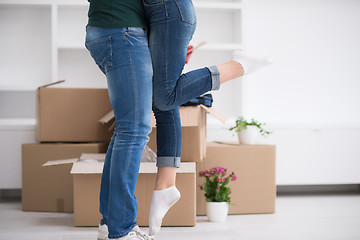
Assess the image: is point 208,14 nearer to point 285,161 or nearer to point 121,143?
point 285,161

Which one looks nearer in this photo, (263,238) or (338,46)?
(263,238)

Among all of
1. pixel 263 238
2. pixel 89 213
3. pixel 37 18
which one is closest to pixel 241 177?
pixel 263 238

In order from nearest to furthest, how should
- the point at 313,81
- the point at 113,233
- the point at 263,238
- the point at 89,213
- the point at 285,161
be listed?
the point at 113,233, the point at 263,238, the point at 89,213, the point at 285,161, the point at 313,81

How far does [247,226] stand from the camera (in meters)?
1.94

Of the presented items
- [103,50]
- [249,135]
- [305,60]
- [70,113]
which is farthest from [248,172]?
[305,60]

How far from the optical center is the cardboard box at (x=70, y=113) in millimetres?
2396

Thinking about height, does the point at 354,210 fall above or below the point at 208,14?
below

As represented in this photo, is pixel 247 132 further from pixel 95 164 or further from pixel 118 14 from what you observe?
pixel 118 14

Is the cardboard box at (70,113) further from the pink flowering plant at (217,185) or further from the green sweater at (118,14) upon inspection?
the green sweater at (118,14)

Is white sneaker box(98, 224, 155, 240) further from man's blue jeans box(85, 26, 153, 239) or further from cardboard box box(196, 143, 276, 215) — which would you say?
cardboard box box(196, 143, 276, 215)

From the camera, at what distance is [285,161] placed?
2824 millimetres

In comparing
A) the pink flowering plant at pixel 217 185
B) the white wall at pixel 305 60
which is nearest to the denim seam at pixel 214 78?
the pink flowering plant at pixel 217 185

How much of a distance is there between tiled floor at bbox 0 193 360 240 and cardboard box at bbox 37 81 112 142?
0.44 m

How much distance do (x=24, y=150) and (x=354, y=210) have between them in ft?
6.09
